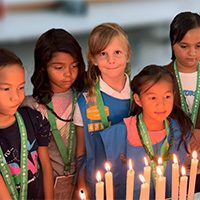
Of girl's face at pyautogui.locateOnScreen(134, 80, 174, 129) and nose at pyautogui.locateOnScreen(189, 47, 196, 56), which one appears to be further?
nose at pyautogui.locateOnScreen(189, 47, 196, 56)

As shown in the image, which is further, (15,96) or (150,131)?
(150,131)

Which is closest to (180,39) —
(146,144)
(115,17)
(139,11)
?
(146,144)

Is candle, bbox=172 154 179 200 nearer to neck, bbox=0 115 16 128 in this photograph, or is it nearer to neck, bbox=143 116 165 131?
neck, bbox=143 116 165 131

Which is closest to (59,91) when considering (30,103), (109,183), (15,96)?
(30,103)

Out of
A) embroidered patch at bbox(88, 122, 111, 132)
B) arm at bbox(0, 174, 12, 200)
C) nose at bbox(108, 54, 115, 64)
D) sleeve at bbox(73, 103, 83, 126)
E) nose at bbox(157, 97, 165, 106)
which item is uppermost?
nose at bbox(108, 54, 115, 64)

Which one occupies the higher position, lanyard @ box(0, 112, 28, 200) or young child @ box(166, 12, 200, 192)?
young child @ box(166, 12, 200, 192)

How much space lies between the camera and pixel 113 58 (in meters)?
1.73

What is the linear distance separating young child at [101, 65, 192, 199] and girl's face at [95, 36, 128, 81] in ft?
0.26

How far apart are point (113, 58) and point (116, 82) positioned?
12cm

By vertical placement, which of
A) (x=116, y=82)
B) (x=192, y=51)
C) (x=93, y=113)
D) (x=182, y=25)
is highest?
(x=182, y=25)

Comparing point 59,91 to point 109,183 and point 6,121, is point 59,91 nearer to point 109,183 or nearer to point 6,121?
point 6,121

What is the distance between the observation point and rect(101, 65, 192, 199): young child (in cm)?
165

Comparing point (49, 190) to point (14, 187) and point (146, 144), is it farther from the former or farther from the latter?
point (146, 144)

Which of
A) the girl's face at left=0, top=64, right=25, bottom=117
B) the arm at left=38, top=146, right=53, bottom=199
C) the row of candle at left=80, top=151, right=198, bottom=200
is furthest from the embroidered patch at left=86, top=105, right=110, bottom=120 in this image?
the row of candle at left=80, top=151, right=198, bottom=200
